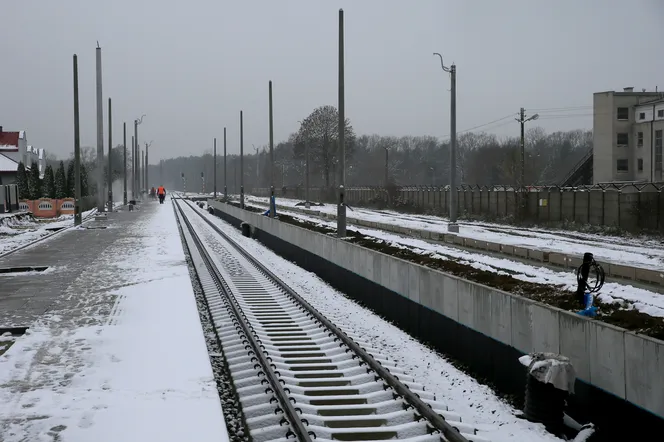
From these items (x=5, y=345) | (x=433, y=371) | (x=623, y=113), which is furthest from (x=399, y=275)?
(x=623, y=113)

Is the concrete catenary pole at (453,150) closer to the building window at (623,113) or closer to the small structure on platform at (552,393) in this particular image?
the small structure on platform at (552,393)

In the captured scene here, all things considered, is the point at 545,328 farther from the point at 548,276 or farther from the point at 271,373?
the point at 548,276

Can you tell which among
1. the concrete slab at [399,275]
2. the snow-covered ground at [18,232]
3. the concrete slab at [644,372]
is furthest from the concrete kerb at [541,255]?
the snow-covered ground at [18,232]

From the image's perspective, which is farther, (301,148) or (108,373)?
(301,148)

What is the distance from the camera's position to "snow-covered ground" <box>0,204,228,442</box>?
7906 mm

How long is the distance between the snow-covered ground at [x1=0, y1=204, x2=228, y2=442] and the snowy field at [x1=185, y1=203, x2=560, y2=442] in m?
3.05

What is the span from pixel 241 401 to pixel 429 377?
2.99 m

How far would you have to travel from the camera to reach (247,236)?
4275 cm

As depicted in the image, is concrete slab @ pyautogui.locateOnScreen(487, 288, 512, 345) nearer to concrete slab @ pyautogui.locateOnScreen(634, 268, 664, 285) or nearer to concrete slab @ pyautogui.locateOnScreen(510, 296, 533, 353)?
concrete slab @ pyautogui.locateOnScreen(510, 296, 533, 353)

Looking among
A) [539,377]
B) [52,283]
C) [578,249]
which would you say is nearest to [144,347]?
[539,377]

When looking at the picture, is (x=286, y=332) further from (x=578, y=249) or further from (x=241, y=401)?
(x=578, y=249)

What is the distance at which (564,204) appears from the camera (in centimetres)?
4366

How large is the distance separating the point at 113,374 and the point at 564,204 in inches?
1481

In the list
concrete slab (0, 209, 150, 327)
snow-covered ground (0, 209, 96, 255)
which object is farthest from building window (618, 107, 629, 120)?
snow-covered ground (0, 209, 96, 255)
